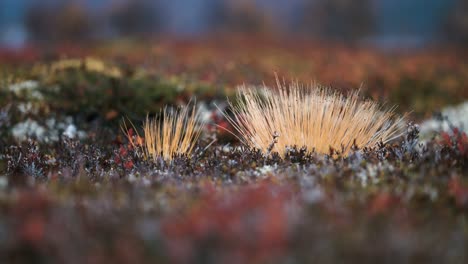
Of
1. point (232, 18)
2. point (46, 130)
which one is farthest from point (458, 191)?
point (232, 18)

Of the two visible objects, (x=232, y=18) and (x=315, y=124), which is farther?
(x=232, y=18)

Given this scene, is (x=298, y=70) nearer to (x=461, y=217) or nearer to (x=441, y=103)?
(x=441, y=103)

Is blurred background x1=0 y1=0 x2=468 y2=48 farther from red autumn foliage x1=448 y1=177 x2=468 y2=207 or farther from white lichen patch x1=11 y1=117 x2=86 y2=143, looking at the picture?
red autumn foliage x1=448 y1=177 x2=468 y2=207

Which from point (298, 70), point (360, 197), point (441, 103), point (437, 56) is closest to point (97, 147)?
point (360, 197)

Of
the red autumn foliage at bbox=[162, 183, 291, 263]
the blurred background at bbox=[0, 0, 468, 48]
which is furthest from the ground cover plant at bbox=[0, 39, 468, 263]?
the blurred background at bbox=[0, 0, 468, 48]

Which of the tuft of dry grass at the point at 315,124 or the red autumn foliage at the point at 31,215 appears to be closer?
the red autumn foliage at the point at 31,215

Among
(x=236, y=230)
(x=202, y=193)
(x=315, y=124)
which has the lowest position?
(x=202, y=193)

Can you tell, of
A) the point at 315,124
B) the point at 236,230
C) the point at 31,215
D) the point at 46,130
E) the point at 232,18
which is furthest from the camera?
the point at 232,18

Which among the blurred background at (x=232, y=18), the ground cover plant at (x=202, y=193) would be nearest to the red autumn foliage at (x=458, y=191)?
the ground cover plant at (x=202, y=193)

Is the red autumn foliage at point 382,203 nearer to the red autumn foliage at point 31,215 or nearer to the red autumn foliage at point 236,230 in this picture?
the red autumn foliage at point 236,230

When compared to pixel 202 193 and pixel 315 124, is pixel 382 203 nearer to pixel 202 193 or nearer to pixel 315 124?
pixel 202 193
